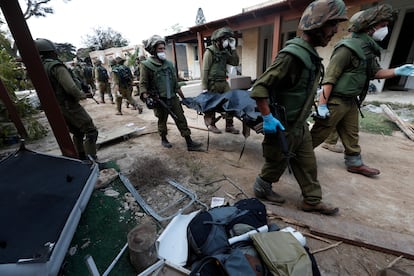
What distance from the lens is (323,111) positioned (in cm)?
238

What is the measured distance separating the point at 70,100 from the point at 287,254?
9.66 feet

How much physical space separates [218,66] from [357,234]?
131 inches

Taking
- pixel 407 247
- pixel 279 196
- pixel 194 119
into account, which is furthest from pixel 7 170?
pixel 194 119

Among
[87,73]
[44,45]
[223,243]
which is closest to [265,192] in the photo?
[223,243]

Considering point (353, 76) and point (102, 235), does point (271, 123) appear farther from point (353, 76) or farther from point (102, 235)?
point (102, 235)

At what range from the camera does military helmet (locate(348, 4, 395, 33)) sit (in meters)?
2.19

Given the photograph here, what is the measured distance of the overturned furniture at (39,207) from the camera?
1.19 metres

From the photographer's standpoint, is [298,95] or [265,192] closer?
[298,95]

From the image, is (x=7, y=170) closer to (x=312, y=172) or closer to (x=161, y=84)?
(x=161, y=84)

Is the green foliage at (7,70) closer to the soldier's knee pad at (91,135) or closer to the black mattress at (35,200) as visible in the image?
the soldier's knee pad at (91,135)

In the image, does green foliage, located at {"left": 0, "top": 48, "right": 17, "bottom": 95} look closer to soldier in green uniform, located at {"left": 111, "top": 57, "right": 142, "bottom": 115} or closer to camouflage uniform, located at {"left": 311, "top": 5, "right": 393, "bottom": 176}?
soldier in green uniform, located at {"left": 111, "top": 57, "right": 142, "bottom": 115}

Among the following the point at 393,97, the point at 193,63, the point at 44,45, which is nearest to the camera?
the point at 44,45

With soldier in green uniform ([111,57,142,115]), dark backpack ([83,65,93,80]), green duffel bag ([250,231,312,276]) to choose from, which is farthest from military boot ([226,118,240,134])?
dark backpack ([83,65,93,80])

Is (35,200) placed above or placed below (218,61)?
below
